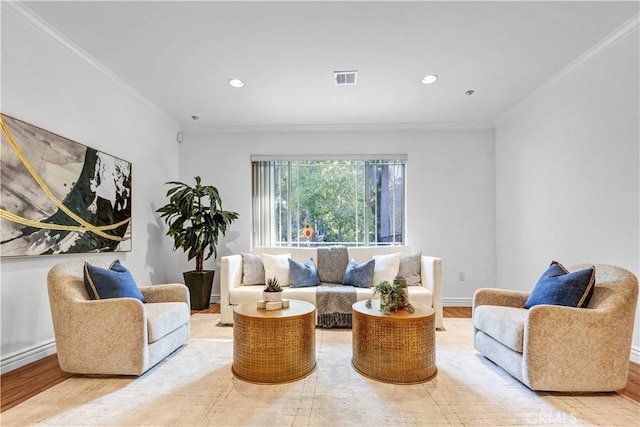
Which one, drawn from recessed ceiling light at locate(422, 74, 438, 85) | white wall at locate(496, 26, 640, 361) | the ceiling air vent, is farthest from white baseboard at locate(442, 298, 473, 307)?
the ceiling air vent

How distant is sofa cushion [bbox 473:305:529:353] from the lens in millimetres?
2047

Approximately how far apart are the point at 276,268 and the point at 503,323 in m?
2.33

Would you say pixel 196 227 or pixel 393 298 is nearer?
pixel 393 298

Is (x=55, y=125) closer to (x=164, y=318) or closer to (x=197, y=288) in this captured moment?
(x=164, y=318)

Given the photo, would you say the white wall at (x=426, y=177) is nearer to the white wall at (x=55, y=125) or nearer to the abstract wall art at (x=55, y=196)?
the white wall at (x=55, y=125)

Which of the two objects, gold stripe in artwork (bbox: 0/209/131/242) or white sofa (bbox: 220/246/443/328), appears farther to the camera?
white sofa (bbox: 220/246/443/328)

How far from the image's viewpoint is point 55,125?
260 cm

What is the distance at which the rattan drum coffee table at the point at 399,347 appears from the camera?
6.86ft

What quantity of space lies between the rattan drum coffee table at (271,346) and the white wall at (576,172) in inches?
101

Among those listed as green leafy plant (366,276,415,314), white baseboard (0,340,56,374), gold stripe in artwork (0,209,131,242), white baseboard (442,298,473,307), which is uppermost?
gold stripe in artwork (0,209,131,242)

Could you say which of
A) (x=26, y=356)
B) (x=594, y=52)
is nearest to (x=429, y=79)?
(x=594, y=52)

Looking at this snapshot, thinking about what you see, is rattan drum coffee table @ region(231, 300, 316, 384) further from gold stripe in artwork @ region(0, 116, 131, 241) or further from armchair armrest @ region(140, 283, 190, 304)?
gold stripe in artwork @ region(0, 116, 131, 241)

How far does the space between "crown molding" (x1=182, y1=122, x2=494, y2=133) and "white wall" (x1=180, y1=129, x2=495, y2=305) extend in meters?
0.05

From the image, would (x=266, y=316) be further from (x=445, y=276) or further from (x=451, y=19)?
(x=445, y=276)
